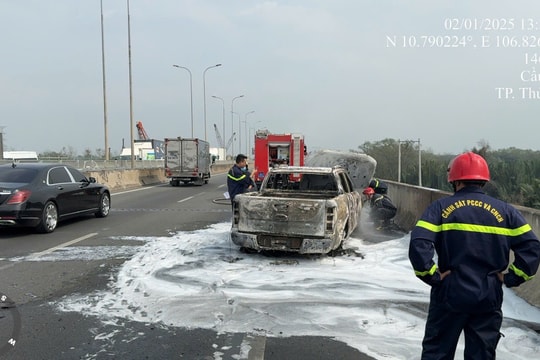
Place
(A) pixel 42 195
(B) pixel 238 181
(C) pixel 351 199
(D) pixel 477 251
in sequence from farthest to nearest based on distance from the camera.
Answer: (B) pixel 238 181 → (A) pixel 42 195 → (C) pixel 351 199 → (D) pixel 477 251

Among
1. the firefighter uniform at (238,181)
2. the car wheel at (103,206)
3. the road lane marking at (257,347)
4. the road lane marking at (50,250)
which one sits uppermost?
the firefighter uniform at (238,181)

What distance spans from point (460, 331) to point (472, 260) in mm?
480

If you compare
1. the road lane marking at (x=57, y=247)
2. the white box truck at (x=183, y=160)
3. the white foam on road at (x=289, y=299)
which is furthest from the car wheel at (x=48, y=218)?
the white box truck at (x=183, y=160)

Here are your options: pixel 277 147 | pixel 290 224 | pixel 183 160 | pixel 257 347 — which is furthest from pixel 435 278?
pixel 183 160

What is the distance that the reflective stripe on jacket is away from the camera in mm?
2680

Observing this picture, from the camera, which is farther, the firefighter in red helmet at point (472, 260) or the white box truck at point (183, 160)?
the white box truck at point (183, 160)

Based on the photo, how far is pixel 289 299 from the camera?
517cm

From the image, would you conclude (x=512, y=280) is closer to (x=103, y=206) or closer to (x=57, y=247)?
(x=57, y=247)

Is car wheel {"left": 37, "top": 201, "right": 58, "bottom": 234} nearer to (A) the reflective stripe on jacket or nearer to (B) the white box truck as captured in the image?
(A) the reflective stripe on jacket

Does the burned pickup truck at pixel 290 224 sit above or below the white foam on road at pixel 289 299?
above

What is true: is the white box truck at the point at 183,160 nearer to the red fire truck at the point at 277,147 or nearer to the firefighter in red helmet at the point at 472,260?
the red fire truck at the point at 277,147

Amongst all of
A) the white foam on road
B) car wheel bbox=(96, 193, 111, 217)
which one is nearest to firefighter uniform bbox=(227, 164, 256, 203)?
the white foam on road

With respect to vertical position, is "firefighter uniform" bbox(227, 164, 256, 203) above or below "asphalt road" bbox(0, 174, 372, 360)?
above

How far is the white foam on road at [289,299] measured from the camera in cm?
421
